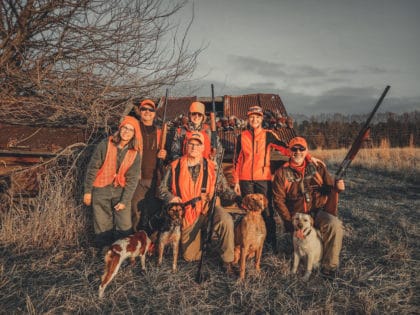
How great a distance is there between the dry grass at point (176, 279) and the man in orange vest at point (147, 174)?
751 mm

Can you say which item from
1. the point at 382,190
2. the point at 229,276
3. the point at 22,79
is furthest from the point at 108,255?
the point at 382,190

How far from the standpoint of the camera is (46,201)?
175 inches

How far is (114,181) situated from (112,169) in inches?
7.1

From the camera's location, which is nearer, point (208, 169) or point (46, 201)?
point (208, 169)

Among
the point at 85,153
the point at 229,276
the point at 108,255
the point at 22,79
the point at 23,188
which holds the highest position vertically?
the point at 22,79

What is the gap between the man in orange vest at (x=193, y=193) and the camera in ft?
12.2

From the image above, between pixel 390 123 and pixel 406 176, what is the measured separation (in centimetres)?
2242

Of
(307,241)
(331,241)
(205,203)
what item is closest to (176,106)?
(205,203)

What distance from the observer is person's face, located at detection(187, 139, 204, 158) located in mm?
3734

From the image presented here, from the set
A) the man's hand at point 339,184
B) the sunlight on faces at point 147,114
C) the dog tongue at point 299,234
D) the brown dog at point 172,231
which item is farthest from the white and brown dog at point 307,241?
the sunlight on faces at point 147,114

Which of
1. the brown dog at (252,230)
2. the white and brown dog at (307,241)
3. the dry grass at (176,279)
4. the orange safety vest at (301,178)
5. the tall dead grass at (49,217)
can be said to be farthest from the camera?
the tall dead grass at (49,217)

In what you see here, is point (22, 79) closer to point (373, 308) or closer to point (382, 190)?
point (373, 308)

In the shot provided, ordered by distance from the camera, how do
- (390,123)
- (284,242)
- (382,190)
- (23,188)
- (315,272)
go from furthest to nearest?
1. (390,123)
2. (382,190)
3. (23,188)
4. (284,242)
5. (315,272)

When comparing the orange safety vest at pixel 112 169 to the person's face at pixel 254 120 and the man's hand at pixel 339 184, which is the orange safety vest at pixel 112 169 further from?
the man's hand at pixel 339 184
